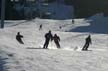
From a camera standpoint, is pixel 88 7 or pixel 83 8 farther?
pixel 83 8

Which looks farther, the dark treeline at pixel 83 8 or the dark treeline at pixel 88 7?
the dark treeline at pixel 88 7

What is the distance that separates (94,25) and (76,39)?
23.1 m

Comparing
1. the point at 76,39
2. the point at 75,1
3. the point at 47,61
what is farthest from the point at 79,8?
the point at 47,61

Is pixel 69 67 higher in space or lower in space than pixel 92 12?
higher

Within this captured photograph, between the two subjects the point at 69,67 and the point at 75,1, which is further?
the point at 75,1

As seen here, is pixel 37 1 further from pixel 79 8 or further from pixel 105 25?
pixel 105 25

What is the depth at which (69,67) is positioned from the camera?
15.4 metres

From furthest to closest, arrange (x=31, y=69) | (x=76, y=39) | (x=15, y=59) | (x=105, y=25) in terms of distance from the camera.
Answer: (x=105, y=25) < (x=76, y=39) < (x=15, y=59) < (x=31, y=69)

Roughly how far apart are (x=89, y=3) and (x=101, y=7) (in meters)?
4.35

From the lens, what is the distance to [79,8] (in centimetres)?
10719

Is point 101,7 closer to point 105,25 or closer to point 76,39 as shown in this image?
point 105,25

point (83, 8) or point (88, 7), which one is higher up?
point (88, 7)

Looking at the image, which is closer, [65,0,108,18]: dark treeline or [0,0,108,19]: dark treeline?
[0,0,108,19]: dark treeline

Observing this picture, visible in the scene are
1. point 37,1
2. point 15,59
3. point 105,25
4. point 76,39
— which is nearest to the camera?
point 15,59
